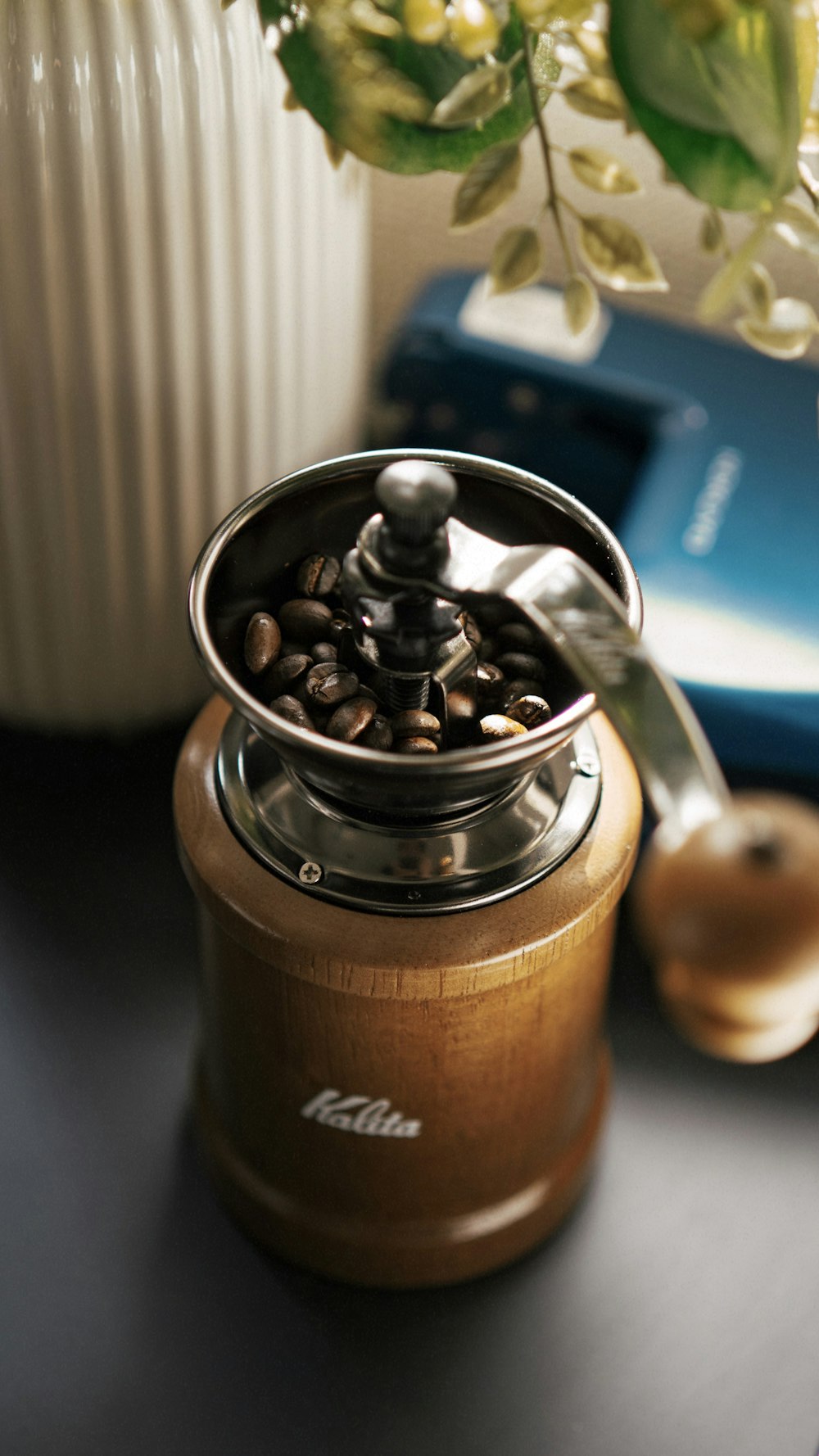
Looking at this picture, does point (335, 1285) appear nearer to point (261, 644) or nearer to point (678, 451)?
point (261, 644)

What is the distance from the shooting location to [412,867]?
490 millimetres

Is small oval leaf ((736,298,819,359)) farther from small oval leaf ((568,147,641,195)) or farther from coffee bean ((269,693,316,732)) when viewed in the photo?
coffee bean ((269,693,316,732))

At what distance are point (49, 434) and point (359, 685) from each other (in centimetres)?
23

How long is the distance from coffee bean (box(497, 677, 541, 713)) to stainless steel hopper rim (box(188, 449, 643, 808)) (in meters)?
0.04

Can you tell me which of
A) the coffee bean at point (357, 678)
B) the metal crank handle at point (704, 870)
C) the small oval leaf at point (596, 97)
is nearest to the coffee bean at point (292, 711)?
the coffee bean at point (357, 678)

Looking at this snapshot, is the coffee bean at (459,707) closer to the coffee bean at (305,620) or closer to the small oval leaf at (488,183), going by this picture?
the coffee bean at (305,620)

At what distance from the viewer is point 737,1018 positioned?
0.30m

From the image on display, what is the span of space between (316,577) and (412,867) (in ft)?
0.39

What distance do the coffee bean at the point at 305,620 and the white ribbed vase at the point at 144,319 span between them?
175 millimetres

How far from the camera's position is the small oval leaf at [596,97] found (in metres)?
0.41

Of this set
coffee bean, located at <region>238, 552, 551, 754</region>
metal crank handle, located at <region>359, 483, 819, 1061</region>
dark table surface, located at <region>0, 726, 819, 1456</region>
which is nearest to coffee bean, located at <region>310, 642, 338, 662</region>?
coffee bean, located at <region>238, 552, 551, 754</region>

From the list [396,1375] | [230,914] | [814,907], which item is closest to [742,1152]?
[396,1375]

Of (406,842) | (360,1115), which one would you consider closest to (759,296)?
(406,842)

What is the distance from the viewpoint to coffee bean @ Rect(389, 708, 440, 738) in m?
0.48
